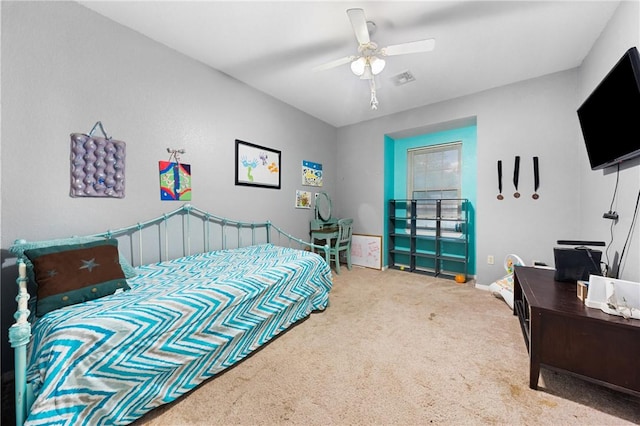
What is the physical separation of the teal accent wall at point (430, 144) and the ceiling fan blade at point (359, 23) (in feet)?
7.71

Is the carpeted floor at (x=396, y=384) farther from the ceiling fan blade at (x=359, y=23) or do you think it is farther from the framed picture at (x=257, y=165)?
the ceiling fan blade at (x=359, y=23)

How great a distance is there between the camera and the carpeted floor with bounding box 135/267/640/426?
1.16 meters

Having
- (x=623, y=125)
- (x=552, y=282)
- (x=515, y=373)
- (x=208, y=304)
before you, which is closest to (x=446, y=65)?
(x=623, y=125)

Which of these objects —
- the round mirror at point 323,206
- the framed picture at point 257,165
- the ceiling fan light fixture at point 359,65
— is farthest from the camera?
the round mirror at point 323,206

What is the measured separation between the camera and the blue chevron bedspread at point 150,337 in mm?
953

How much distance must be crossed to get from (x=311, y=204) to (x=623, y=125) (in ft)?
10.1

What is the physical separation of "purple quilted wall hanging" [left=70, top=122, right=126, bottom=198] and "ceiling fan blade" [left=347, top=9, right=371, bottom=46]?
6.25 feet

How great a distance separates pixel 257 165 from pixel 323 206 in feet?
4.84

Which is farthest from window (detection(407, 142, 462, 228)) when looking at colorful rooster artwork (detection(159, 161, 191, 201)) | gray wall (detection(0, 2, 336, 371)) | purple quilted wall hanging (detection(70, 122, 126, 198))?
purple quilted wall hanging (detection(70, 122, 126, 198))

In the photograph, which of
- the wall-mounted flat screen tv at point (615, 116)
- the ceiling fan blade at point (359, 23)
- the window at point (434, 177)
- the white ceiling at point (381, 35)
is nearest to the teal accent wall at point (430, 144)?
the window at point (434, 177)

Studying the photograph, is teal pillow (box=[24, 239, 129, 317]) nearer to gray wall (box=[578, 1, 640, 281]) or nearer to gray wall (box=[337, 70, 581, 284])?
gray wall (box=[578, 1, 640, 281])

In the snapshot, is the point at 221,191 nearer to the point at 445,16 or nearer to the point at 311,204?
the point at 311,204

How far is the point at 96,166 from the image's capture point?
1.75 metres

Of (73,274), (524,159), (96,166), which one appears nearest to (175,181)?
(96,166)
